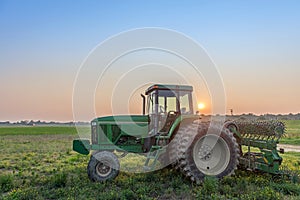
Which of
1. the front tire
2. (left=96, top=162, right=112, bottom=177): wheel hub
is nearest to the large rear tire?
the front tire

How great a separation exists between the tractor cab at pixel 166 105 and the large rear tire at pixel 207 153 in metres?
0.93

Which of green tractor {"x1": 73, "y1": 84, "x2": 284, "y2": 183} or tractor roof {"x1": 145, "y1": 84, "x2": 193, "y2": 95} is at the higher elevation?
→ tractor roof {"x1": 145, "y1": 84, "x2": 193, "y2": 95}

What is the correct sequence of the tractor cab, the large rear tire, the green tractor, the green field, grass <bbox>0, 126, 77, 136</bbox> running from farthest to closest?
1. grass <bbox>0, 126, 77, 136</bbox>
2. the tractor cab
3. the green tractor
4. the large rear tire
5. the green field

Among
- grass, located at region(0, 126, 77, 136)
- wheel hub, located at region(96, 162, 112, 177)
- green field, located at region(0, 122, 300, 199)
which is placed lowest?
grass, located at region(0, 126, 77, 136)

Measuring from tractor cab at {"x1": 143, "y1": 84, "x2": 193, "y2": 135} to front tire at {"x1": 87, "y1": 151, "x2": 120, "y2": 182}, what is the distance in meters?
1.37

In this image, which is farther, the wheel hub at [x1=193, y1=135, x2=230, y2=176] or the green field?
the wheel hub at [x1=193, y1=135, x2=230, y2=176]

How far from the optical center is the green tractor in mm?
6379

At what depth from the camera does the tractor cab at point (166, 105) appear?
714cm

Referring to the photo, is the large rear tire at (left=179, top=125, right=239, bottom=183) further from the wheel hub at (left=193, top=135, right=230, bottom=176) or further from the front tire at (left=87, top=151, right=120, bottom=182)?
the front tire at (left=87, top=151, right=120, bottom=182)

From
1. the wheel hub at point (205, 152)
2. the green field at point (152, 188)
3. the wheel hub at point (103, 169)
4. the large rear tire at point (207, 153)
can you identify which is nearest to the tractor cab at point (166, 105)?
the large rear tire at point (207, 153)

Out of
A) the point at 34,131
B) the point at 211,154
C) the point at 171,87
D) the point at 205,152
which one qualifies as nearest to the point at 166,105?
the point at 171,87

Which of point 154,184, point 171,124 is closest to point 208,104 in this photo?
point 171,124

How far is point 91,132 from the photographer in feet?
23.9

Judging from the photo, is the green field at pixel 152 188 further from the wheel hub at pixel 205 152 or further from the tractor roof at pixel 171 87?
the tractor roof at pixel 171 87
